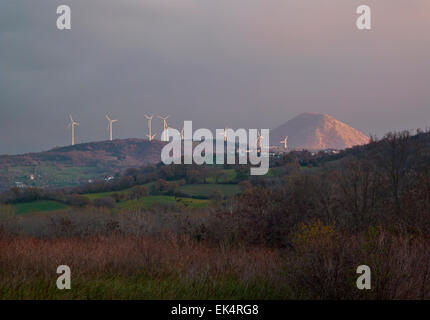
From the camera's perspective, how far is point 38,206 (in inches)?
1978

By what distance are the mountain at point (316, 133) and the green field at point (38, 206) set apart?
50863 millimetres

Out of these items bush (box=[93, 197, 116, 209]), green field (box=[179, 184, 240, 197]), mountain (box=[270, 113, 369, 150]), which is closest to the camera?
bush (box=[93, 197, 116, 209])

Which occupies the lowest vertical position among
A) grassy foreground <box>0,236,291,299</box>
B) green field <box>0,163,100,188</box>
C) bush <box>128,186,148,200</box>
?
bush <box>128,186,148,200</box>

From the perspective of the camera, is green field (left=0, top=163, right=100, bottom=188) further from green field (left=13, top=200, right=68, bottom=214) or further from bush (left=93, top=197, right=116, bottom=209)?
bush (left=93, top=197, right=116, bottom=209)

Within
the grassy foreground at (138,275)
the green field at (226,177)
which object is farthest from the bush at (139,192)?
the grassy foreground at (138,275)

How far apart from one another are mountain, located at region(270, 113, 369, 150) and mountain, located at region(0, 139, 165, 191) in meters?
31.3

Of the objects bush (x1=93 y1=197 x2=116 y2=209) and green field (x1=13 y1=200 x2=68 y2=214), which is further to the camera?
green field (x1=13 y1=200 x2=68 y2=214)

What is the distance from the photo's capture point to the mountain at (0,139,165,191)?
229ft

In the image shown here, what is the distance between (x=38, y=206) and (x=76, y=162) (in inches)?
1298

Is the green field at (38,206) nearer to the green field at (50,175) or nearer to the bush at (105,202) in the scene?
the bush at (105,202)

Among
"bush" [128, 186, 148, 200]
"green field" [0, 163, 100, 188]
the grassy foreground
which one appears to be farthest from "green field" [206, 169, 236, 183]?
the grassy foreground

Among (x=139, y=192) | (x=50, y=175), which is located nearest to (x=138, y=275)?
(x=139, y=192)
